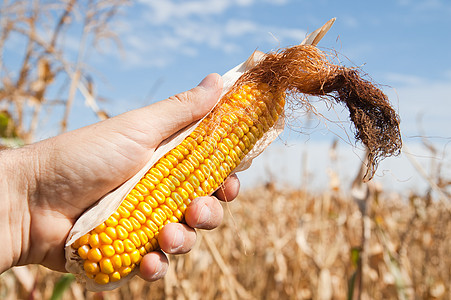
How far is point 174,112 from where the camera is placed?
1867 mm

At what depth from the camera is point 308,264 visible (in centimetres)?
489

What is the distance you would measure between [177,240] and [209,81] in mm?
753

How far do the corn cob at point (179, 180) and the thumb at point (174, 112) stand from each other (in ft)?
0.25

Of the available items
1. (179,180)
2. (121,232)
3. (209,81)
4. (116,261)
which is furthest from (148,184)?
(209,81)

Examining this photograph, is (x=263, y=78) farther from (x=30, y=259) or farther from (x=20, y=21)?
(x=20, y=21)

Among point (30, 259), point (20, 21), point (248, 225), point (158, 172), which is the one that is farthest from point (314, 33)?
point (248, 225)

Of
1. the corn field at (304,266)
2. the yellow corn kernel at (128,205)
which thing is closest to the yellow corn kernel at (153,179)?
the yellow corn kernel at (128,205)

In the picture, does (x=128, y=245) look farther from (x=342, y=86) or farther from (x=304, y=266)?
(x=304, y=266)

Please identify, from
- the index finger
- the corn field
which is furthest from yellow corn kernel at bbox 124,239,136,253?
the corn field

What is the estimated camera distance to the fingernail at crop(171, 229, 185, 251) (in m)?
1.76

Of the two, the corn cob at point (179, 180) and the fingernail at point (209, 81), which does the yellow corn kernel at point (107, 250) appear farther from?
the fingernail at point (209, 81)

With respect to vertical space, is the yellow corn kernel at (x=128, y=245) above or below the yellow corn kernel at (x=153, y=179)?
below

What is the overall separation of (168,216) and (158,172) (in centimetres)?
20

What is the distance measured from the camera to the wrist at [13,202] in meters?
1.78
